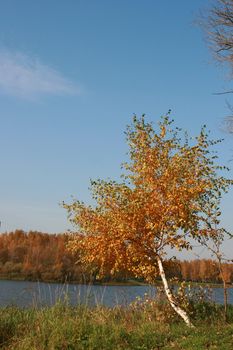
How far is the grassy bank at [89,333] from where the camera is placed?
10023 mm

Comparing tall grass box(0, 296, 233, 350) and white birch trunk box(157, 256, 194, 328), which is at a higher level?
white birch trunk box(157, 256, 194, 328)

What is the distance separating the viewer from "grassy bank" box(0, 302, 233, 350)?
10.0m

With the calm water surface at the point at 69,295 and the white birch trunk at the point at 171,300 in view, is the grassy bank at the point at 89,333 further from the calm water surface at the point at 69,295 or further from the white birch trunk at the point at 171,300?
the white birch trunk at the point at 171,300

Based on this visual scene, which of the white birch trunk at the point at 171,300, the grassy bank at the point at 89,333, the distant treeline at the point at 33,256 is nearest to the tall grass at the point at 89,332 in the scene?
the grassy bank at the point at 89,333

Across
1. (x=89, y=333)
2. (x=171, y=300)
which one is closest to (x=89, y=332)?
(x=89, y=333)

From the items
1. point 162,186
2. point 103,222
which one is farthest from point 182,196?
point 103,222

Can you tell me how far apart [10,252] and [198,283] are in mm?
56035

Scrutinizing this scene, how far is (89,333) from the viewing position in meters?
10.6

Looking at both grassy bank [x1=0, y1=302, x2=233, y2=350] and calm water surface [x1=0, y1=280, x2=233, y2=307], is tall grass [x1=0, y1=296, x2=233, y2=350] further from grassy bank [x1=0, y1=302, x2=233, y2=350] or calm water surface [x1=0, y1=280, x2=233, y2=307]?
calm water surface [x1=0, y1=280, x2=233, y2=307]

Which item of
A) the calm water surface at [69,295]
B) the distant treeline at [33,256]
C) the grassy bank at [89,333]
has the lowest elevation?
the grassy bank at [89,333]

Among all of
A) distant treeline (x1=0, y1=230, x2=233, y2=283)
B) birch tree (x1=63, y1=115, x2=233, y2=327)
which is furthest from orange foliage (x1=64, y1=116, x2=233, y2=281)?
distant treeline (x1=0, y1=230, x2=233, y2=283)

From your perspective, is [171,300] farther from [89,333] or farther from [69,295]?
[89,333]

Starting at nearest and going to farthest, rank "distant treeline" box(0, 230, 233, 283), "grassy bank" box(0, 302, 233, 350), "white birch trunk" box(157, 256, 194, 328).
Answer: "grassy bank" box(0, 302, 233, 350) → "white birch trunk" box(157, 256, 194, 328) → "distant treeline" box(0, 230, 233, 283)

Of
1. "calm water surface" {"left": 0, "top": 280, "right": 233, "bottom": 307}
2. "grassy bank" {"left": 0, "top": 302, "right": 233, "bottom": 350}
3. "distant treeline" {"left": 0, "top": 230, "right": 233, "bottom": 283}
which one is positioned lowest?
"grassy bank" {"left": 0, "top": 302, "right": 233, "bottom": 350}
